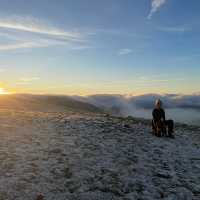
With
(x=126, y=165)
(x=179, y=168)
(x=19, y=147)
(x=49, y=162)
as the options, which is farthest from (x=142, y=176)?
(x=19, y=147)

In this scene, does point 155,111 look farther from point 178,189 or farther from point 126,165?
point 178,189

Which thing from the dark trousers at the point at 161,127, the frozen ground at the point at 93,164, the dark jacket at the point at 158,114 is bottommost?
the frozen ground at the point at 93,164

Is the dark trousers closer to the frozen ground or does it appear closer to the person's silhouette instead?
the person's silhouette

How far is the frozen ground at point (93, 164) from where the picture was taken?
12352 millimetres

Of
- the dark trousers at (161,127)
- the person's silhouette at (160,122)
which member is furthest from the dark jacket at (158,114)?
the dark trousers at (161,127)

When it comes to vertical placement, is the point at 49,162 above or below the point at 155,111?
below

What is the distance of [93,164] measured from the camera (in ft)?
50.1

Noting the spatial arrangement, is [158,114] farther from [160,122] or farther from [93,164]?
[93,164]

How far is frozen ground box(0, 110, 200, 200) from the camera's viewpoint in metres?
12.4

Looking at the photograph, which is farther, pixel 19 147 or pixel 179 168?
pixel 19 147

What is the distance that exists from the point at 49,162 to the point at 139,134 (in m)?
10.3

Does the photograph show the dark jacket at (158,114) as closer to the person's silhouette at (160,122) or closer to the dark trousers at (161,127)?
the person's silhouette at (160,122)

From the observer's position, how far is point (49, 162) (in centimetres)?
1498

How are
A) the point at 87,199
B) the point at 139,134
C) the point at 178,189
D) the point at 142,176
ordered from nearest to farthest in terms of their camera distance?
the point at 87,199 → the point at 178,189 → the point at 142,176 → the point at 139,134
